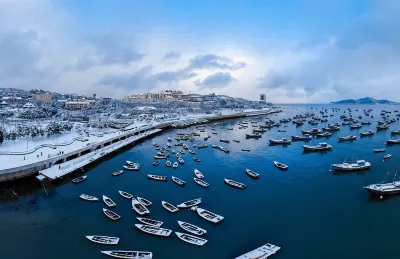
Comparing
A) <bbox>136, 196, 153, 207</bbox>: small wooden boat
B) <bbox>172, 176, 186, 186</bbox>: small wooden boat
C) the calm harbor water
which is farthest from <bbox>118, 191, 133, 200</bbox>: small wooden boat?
<bbox>172, 176, 186, 186</bbox>: small wooden boat

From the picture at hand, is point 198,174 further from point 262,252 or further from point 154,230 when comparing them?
point 262,252

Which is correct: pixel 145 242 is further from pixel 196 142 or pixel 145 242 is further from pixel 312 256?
pixel 196 142

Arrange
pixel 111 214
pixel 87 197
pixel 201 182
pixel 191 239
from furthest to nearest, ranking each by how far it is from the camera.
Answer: pixel 201 182
pixel 87 197
pixel 111 214
pixel 191 239

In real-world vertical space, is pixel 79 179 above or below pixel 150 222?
above

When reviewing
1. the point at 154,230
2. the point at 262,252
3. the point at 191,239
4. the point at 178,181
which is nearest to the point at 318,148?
the point at 178,181

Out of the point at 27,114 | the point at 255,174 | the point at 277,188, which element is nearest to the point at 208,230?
the point at 277,188

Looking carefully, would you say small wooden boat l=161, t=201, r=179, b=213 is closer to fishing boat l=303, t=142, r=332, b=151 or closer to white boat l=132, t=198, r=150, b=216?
white boat l=132, t=198, r=150, b=216

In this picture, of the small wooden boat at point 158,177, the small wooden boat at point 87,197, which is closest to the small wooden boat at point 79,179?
the small wooden boat at point 87,197
